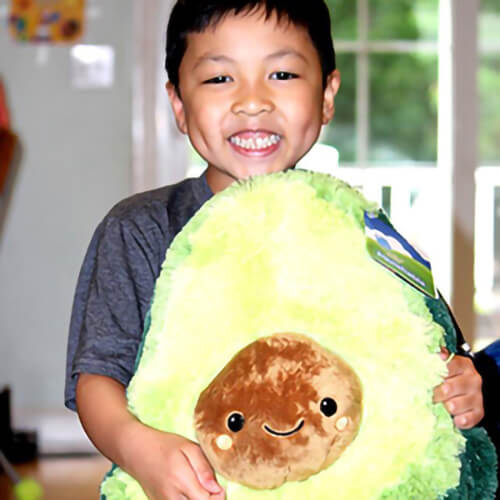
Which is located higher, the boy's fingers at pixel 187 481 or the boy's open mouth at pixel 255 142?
the boy's open mouth at pixel 255 142

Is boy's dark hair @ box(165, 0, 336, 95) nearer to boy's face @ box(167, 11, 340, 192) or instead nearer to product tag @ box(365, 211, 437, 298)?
boy's face @ box(167, 11, 340, 192)

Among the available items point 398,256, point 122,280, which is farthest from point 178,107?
point 398,256

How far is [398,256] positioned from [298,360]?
4.7 inches

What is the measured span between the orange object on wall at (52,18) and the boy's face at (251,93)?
1.82m

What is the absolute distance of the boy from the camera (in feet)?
2.62

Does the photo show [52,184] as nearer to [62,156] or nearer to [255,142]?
[62,156]

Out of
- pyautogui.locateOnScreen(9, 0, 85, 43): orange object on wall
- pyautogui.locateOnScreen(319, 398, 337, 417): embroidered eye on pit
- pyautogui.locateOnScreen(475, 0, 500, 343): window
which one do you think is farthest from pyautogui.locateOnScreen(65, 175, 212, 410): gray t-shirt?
pyautogui.locateOnScreen(475, 0, 500, 343): window

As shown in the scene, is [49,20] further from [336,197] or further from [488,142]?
[336,197]

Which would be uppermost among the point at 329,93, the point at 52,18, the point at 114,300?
the point at 52,18

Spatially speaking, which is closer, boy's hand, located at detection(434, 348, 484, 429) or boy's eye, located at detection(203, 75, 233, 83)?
boy's hand, located at detection(434, 348, 484, 429)

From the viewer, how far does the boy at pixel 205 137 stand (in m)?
0.80

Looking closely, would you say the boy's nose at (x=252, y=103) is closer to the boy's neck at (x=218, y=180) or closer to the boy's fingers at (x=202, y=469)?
the boy's neck at (x=218, y=180)

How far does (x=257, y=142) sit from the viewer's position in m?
0.87

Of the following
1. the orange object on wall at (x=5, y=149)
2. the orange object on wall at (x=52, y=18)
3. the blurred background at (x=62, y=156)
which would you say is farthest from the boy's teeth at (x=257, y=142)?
the orange object on wall at (x=52, y=18)
